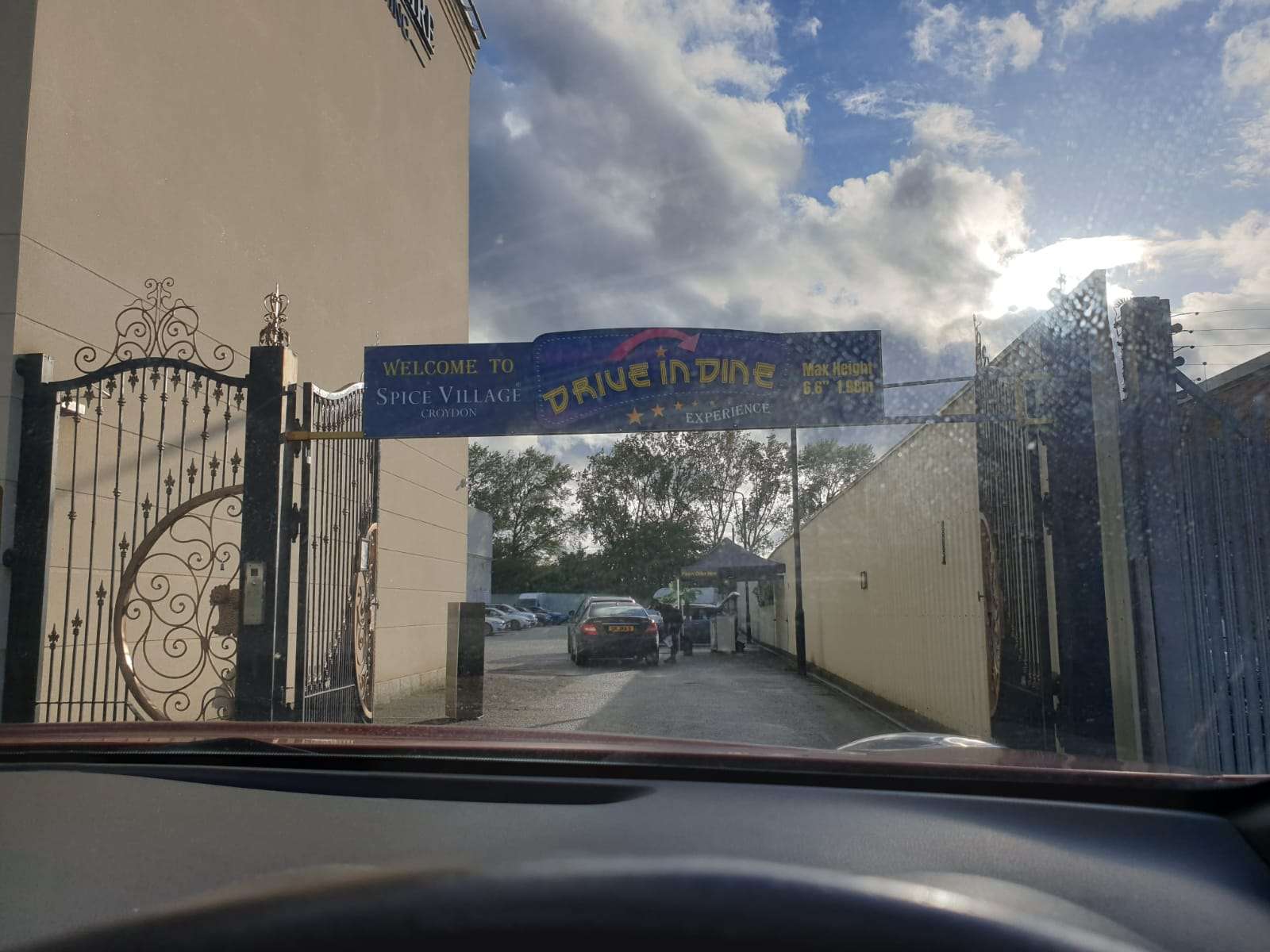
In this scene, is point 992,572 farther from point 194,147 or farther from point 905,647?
point 194,147

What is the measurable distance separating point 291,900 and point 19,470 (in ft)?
18.6

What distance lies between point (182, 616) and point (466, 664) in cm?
319

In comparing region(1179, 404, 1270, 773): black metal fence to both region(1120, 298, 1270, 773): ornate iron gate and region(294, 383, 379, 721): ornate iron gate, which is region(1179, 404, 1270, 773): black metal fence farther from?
region(294, 383, 379, 721): ornate iron gate

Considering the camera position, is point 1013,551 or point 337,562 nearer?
point 1013,551

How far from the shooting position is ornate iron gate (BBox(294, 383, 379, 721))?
680 cm

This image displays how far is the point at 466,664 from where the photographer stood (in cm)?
970

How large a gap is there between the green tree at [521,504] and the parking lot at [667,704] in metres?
27.4

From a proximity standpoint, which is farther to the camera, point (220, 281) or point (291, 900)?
point (220, 281)

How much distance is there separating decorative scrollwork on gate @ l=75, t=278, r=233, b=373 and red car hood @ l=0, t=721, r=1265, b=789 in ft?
14.1

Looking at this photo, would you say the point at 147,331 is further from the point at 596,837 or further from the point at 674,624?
the point at 674,624

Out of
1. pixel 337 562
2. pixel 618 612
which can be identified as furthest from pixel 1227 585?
pixel 618 612

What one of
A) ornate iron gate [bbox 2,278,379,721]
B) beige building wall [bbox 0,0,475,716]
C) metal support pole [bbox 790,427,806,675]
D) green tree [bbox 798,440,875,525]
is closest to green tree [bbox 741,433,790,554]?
green tree [bbox 798,440,875,525]

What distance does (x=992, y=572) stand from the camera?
695 cm

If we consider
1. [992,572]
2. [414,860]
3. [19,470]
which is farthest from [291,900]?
[992,572]
